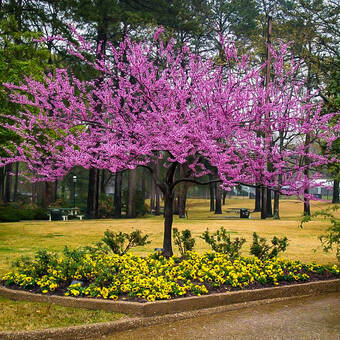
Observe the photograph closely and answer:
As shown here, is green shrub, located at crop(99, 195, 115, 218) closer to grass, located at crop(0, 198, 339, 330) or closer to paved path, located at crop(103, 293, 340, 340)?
grass, located at crop(0, 198, 339, 330)

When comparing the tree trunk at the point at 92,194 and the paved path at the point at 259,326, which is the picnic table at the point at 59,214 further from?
the paved path at the point at 259,326

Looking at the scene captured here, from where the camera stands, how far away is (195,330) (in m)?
6.57

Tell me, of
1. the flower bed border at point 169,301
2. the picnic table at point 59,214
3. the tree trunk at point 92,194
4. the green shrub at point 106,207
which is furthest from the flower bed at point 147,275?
the green shrub at point 106,207

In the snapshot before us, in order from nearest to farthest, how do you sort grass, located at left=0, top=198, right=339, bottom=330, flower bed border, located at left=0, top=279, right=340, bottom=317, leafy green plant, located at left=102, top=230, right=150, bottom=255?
grass, located at left=0, top=198, right=339, bottom=330, flower bed border, located at left=0, top=279, right=340, bottom=317, leafy green plant, located at left=102, top=230, right=150, bottom=255

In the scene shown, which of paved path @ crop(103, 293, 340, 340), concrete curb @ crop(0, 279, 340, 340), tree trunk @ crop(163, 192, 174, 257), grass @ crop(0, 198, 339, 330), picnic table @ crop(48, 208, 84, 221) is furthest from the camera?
picnic table @ crop(48, 208, 84, 221)

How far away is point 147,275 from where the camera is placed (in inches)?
341

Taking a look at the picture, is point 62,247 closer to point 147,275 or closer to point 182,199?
point 147,275

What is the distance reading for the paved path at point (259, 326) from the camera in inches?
249

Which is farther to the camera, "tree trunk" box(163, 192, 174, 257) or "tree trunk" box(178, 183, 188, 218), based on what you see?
"tree trunk" box(178, 183, 188, 218)

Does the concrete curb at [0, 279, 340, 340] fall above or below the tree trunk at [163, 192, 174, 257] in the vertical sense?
below

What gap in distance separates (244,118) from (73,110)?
4.30m

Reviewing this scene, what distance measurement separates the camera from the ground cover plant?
25.2ft

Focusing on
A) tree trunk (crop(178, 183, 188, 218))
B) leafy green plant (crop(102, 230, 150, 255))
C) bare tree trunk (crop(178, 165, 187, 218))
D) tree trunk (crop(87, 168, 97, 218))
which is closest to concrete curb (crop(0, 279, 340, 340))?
leafy green plant (crop(102, 230, 150, 255))

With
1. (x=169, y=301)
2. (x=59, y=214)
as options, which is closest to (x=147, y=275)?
(x=169, y=301)
